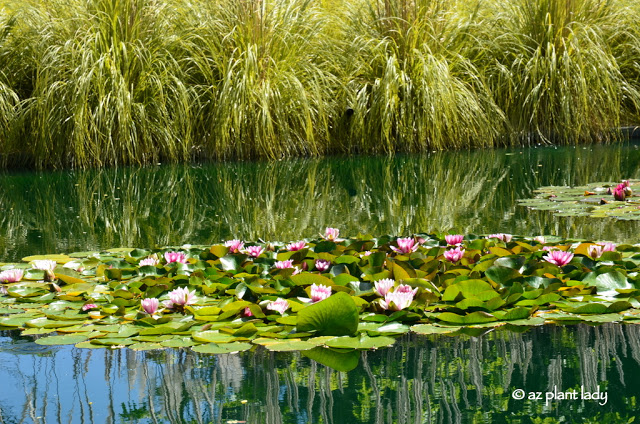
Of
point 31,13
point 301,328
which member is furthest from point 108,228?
point 31,13

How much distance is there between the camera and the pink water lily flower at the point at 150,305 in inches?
87.4

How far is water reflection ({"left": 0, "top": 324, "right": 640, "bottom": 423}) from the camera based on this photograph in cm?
156

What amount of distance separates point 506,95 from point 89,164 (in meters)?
4.29

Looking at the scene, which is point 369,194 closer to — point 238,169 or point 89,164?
point 238,169

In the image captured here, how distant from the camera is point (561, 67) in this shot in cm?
830

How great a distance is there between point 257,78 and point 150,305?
5.84 meters

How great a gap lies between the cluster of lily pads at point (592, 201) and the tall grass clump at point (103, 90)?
3.92m

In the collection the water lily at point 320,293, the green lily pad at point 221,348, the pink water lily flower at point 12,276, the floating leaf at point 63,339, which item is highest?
the water lily at point 320,293

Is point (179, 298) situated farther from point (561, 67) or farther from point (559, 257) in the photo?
point (561, 67)

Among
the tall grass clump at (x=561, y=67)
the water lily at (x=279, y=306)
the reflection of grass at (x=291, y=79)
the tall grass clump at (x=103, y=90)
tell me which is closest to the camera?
the water lily at (x=279, y=306)

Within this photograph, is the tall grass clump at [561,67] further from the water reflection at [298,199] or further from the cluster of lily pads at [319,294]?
the cluster of lily pads at [319,294]

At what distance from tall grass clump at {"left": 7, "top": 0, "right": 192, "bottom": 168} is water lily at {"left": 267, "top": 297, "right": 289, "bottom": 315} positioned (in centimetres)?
538

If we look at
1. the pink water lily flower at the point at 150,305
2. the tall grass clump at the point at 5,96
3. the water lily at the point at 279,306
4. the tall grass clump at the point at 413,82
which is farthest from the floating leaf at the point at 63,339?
the tall grass clump at the point at 5,96

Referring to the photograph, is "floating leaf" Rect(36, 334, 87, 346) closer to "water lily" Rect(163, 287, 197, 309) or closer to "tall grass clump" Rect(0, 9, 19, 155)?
"water lily" Rect(163, 287, 197, 309)
